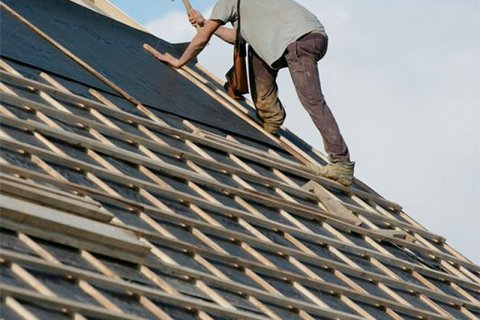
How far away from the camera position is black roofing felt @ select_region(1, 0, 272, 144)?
9.22 m

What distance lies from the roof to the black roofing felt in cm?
2

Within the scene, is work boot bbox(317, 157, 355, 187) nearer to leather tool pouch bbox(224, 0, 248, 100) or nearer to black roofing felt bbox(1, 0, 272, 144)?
black roofing felt bbox(1, 0, 272, 144)

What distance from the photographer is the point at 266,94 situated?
34.5 feet

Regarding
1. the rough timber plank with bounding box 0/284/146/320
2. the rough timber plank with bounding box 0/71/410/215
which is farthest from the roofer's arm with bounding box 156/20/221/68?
the rough timber plank with bounding box 0/284/146/320

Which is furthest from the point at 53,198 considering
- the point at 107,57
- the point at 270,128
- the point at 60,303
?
the point at 270,128

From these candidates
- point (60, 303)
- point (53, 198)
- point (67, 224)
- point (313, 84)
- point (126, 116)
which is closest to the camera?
point (60, 303)

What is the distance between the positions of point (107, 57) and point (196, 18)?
89cm

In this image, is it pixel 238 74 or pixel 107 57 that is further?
pixel 238 74

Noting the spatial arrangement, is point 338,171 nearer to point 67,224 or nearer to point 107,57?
point 107,57

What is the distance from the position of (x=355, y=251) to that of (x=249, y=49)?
2281 millimetres

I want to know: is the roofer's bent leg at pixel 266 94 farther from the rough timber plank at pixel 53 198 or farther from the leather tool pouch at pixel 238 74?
the rough timber plank at pixel 53 198

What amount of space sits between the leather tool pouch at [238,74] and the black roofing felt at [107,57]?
0.23m

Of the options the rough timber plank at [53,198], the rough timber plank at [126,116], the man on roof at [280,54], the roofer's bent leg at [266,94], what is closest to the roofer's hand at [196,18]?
the man on roof at [280,54]

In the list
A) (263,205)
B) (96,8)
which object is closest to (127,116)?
(263,205)
